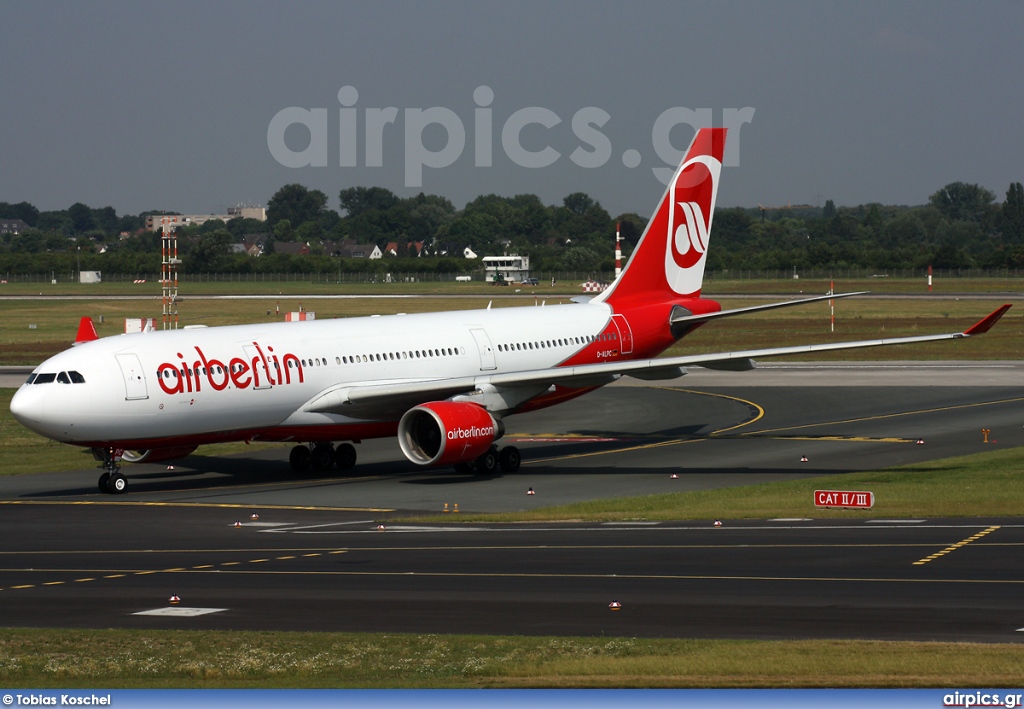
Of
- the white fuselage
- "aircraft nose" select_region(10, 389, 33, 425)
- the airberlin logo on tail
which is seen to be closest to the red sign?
the white fuselage

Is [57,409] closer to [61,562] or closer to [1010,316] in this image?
[61,562]

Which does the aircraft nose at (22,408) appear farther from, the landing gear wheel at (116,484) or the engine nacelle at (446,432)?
the engine nacelle at (446,432)

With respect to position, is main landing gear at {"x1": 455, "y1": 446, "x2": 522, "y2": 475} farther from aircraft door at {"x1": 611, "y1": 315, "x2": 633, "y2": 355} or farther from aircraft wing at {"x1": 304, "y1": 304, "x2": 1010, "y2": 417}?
aircraft door at {"x1": 611, "y1": 315, "x2": 633, "y2": 355}

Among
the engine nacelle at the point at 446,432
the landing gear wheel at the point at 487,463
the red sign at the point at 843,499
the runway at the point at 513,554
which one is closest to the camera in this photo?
the runway at the point at 513,554

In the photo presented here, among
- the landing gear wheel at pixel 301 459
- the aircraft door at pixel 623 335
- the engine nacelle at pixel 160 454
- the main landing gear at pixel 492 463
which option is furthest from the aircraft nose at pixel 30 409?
the aircraft door at pixel 623 335

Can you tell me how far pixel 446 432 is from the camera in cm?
3831

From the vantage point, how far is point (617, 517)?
32.7 m

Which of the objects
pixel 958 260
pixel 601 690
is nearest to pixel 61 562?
pixel 601 690

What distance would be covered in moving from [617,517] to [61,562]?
1284cm

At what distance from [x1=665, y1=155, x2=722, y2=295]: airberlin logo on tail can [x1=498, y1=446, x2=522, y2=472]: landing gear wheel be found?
38.0 ft

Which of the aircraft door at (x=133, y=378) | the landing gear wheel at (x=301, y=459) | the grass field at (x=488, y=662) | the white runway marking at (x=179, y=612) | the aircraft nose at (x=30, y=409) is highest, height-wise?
the aircraft door at (x=133, y=378)

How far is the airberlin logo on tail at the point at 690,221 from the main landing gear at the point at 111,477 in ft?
70.5

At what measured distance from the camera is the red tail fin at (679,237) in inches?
1953

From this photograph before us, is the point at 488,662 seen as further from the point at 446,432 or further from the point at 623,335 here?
the point at 623,335
